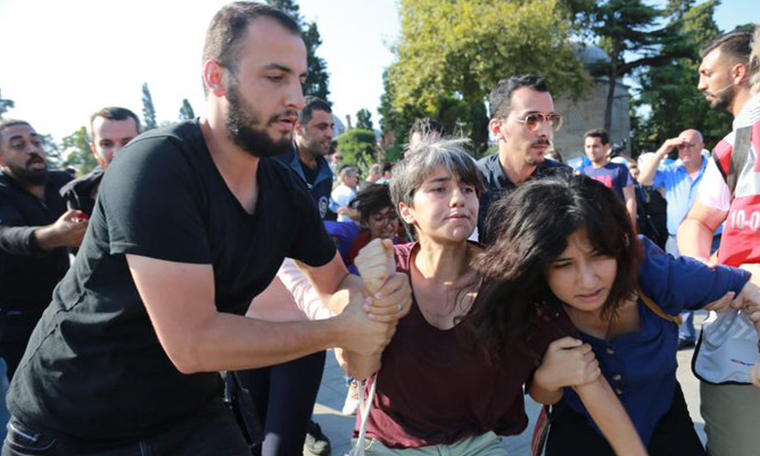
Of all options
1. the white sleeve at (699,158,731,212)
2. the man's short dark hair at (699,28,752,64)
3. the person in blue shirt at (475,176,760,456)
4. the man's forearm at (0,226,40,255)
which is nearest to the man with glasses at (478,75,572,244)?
the white sleeve at (699,158,731,212)

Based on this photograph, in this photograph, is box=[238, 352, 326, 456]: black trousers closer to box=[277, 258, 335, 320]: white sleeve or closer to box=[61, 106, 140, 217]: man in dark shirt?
box=[277, 258, 335, 320]: white sleeve

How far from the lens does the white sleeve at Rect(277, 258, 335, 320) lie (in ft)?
6.82

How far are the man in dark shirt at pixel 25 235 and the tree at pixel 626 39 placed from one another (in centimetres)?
2651

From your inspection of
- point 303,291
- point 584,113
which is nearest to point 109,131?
point 303,291

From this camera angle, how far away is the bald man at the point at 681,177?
190 inches

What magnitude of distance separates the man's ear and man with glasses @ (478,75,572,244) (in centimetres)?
174

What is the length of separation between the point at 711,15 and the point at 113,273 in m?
43.8

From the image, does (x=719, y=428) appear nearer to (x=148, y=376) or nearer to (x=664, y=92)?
(x=148, y=376)

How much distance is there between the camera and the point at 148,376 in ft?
5.08

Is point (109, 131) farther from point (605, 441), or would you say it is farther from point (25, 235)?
point (605, 441)

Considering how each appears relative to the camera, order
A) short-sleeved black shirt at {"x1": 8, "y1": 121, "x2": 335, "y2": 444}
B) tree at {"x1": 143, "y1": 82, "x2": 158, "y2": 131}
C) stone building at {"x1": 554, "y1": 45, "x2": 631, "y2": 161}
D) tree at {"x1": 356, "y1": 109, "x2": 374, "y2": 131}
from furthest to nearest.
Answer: tree at {"x1": 143, "y1": 82, "x2": 158, "y2": 131} < tree at {"x1": 356, "y1": 109, "x2": 374, "y2": 131} < stone building at {"x1": 554, "y1": 45, "x2": 631, "y2": 161} < short-sleeved black shirt at {"x1": 8, "y1": 121, "x2": 335, "y2": 444}

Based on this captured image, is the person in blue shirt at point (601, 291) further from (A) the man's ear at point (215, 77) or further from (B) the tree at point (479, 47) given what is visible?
(B) the tree at point (479, 47)

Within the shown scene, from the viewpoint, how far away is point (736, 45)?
7.43 ft

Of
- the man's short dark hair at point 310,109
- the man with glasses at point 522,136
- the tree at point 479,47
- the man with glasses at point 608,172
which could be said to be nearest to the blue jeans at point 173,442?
the man with glasses at point 522,136
